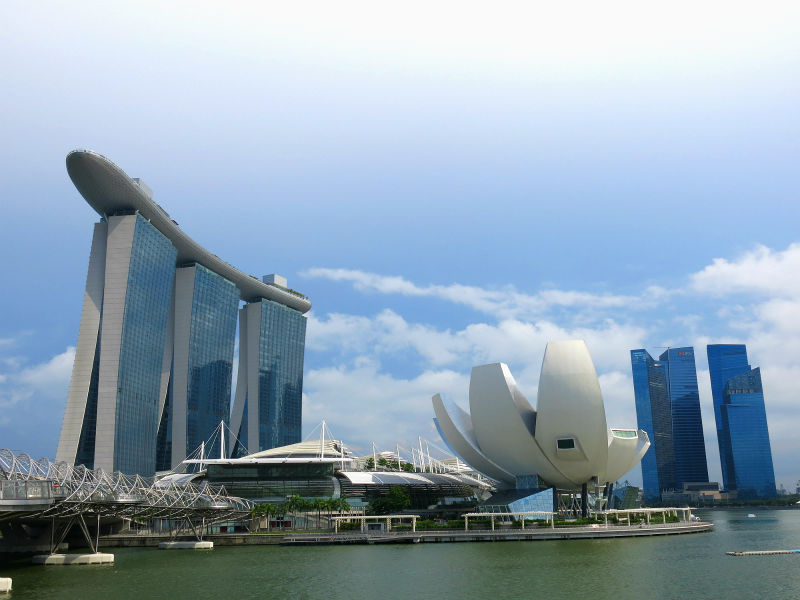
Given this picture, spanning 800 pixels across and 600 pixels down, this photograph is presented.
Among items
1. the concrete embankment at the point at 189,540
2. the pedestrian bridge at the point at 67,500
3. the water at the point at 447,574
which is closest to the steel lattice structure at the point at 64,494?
the pedestrian bridge at the point at 67,500

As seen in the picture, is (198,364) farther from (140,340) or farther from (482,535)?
(482,535)

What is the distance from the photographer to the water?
29.4 meters

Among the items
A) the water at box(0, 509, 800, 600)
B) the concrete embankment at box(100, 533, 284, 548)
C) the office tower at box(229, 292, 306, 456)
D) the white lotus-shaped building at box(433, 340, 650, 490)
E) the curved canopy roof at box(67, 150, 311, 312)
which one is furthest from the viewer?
the office tower at box(229, 292, 306, 456)

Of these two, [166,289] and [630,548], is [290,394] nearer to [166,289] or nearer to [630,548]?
[166,289]

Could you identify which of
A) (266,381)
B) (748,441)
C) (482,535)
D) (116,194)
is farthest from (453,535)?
(748,441)

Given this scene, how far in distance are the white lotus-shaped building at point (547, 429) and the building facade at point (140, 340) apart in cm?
4021

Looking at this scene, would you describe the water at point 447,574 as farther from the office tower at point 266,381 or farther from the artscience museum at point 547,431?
the office tower at point 266,381

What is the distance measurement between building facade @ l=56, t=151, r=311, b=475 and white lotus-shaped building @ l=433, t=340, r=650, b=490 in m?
40.2

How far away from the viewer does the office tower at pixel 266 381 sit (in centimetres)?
12938

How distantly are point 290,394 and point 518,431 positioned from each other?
81.8 meters

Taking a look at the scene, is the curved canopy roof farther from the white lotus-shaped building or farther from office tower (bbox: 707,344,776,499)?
office tower (bbox: 707,344,776,499)

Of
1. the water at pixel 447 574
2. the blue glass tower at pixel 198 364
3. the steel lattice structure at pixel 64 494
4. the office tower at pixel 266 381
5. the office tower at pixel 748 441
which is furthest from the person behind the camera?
the office tower at pixel 748 441

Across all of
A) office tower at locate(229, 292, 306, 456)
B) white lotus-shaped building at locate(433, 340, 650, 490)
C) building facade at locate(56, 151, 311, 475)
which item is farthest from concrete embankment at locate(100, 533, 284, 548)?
office tower at locate(229, 292, 306, 456)

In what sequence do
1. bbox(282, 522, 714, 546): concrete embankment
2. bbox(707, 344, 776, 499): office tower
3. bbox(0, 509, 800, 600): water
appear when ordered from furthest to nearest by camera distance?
bbox(707, 344, 776, 499): office tower
bbox(282, 522, 714, 546): concrete embankment
bbox(0, 509, 800, 600): water
